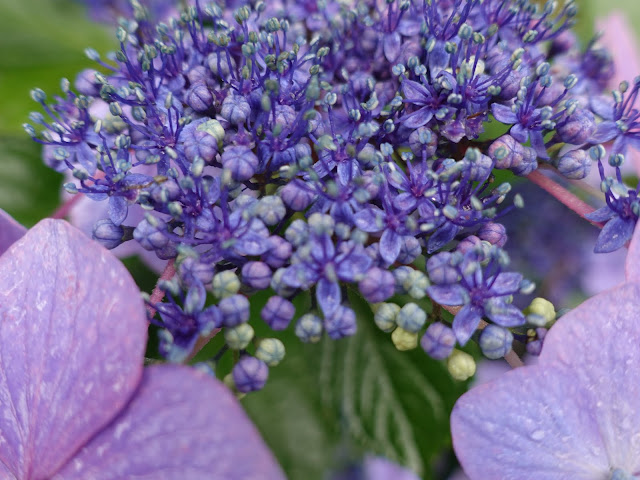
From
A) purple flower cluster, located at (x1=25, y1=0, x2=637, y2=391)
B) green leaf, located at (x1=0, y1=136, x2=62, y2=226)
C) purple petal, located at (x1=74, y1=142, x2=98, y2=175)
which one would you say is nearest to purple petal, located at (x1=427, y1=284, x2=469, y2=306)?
purple flower cluster, located at (x1=25, y1=0, x2=637, y2=391)

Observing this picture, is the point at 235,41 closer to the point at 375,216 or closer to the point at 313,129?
the point at 313,129

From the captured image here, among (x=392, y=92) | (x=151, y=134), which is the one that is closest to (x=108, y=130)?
(x=151, y=134)

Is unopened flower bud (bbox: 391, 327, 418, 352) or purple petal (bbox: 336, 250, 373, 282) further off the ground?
purple petal (bbox: 336, 250, 373, 282)

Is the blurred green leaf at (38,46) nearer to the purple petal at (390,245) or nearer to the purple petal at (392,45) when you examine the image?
the purple petal at (392,45)

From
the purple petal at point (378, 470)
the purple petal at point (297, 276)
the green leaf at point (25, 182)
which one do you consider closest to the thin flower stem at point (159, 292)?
the purple petal at point (297, 276)

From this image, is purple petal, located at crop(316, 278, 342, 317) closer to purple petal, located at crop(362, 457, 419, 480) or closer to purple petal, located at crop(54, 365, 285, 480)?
purple petal, located at crop(54, 365, 285, 480)

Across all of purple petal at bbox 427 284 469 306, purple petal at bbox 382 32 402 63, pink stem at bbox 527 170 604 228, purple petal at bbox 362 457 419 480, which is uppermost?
purple petal at bbox 382 32 402 63

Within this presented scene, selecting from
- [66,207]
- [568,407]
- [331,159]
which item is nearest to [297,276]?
[331,159]
